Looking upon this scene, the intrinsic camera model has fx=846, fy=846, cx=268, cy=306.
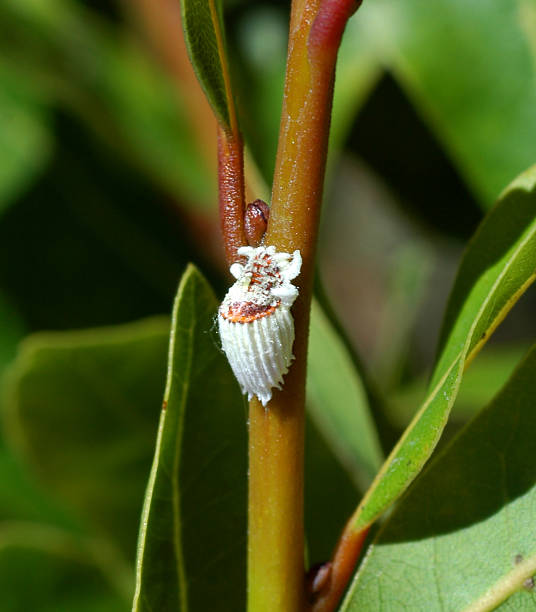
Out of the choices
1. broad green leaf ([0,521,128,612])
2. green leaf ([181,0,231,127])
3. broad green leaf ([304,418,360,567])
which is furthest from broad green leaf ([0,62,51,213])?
green leaf ([181,0,231,127])

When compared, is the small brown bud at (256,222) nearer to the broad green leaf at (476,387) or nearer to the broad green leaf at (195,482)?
the broad green leaf at (195,482)

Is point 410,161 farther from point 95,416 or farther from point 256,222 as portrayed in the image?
point 256,222

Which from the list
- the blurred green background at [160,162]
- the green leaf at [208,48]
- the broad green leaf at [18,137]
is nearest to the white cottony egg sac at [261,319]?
the green leaf at [208,48]

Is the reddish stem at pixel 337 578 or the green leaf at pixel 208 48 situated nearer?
the green leaf at pixel 208 48

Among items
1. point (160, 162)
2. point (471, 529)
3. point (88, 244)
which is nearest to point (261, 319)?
point (471, 529)

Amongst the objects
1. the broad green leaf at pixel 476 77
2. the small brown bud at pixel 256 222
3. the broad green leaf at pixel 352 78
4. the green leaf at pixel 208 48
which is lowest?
the small brown bud at pixel 256 222
